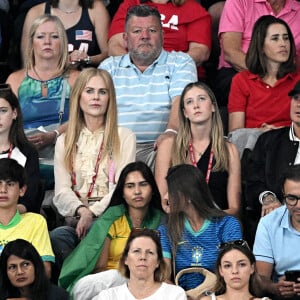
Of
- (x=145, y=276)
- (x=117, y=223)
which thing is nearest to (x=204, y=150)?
(x=117, y=223)

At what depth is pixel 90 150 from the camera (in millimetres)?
8438

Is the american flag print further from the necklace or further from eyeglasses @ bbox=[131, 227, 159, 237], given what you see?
eyeglasses @ bbox=[131, 227, 159, 237]

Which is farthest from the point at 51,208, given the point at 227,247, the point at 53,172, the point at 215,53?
the point at 215,53

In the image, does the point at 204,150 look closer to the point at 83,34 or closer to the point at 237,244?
the point at 237,244

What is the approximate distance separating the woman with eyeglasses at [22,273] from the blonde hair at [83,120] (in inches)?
48.5

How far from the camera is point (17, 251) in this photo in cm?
728

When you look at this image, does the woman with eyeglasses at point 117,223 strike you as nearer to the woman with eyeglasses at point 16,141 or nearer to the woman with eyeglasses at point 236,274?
the woman with eyeglasses at point 16,141

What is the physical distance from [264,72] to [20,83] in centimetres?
165

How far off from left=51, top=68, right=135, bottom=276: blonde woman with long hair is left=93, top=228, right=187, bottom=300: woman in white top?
0.95 m

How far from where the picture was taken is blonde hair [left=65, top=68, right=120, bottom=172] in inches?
332

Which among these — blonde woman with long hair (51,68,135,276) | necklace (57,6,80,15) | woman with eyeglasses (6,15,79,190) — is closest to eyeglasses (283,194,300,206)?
blonde woman with long hair (51,68,135,276)

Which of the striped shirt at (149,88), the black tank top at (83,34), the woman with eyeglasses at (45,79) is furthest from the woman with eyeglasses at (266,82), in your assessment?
the black tank top at (83,34)

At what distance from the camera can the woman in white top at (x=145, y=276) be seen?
724cm

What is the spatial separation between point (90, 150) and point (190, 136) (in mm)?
622
